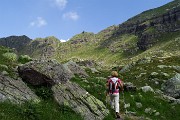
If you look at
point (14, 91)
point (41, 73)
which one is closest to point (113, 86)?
point (41, 73)

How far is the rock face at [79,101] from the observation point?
19.0 metres

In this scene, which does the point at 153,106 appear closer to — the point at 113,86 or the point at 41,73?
the point at 113,86

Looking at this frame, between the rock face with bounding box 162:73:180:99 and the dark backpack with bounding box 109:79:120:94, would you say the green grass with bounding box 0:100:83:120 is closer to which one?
the dark backpack with bounding box 109:79:120:94

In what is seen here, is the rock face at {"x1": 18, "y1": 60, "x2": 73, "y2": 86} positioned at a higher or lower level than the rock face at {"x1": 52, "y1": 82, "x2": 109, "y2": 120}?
higher

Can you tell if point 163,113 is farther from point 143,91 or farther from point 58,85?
point 58,85

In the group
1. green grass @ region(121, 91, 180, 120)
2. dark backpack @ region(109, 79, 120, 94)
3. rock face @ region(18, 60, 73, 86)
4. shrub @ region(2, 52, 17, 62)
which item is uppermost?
shrub @ region(2, 52, 17, 62)

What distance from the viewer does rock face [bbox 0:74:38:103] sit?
1684 centimetres

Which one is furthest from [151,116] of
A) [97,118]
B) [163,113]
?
[97,118]

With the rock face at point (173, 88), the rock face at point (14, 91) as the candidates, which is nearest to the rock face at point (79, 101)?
the rock face at point (14, 91)

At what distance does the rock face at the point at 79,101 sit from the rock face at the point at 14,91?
1.65 m

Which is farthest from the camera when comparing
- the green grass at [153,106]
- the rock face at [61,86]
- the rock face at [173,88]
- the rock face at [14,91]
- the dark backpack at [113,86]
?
the rock face at [173,88]

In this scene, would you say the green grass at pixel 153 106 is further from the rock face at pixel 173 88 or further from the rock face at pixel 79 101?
the rock face at pixel 79 101

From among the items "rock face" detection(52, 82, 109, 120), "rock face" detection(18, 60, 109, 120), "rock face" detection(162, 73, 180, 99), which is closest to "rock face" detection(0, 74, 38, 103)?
"rock face" detection(18, 60, 109, 120)

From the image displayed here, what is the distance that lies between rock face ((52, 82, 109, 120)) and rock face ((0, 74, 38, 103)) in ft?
5.42
